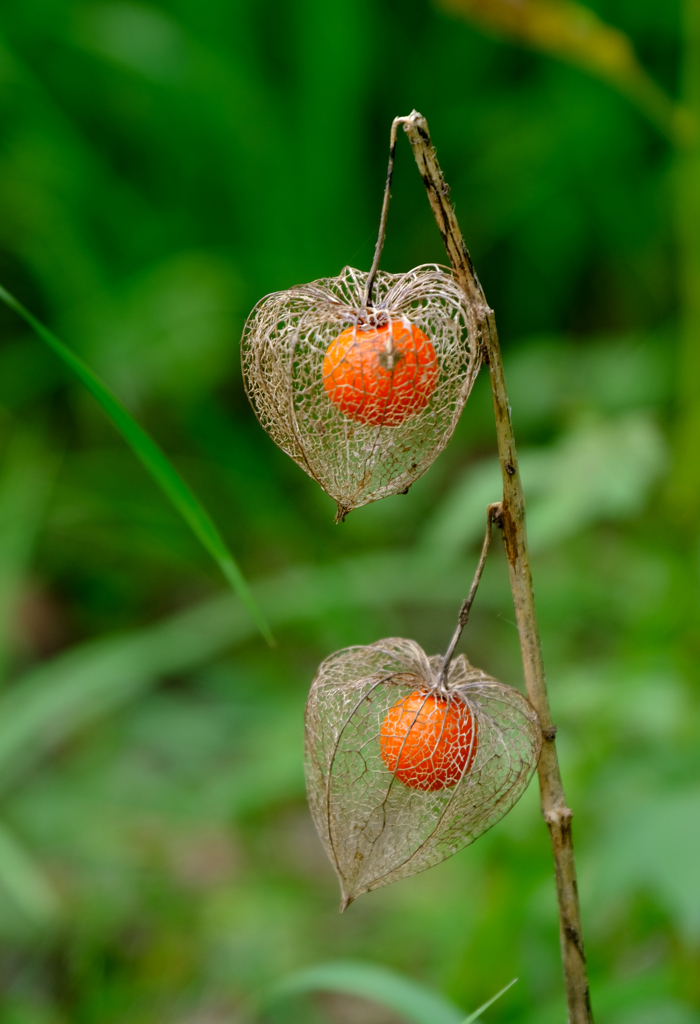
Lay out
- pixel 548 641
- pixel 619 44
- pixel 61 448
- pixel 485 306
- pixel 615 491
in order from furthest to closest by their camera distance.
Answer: pixel 61 448
pixel 548 641
pixel 619 44
pixel 615 491
pixel 485 306

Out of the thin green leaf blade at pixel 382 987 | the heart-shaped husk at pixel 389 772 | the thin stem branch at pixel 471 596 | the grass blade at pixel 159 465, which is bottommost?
the thin green leaf blade at pixel 382 987

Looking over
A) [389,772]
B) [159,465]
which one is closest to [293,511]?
[159,465]

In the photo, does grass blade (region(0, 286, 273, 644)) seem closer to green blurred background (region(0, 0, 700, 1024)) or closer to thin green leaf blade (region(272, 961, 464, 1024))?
thin green leaf blade (region(272, 961, 464, 1024))

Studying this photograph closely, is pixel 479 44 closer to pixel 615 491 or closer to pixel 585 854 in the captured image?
pixel 615 491

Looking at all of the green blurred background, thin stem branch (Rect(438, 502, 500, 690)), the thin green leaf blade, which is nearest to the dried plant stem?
thin stem branch (Rect(438, 502, 500, 690))

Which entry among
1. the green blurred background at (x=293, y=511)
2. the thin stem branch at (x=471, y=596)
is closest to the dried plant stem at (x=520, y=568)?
the thin stem branch at (x=471, y=596)

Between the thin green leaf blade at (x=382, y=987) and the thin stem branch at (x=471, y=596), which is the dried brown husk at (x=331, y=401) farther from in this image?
the thin green leaf blade at (x=382, y=987)

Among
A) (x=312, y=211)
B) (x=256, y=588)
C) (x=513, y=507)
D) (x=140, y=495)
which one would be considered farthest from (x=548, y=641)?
(x=513, y=507)
